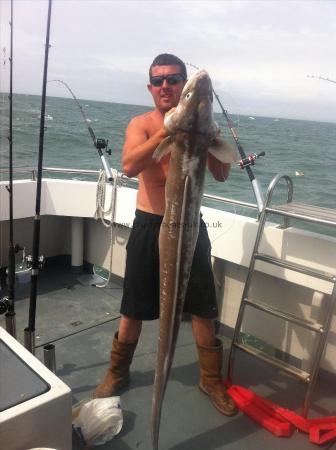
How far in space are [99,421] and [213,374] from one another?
3.04 feet

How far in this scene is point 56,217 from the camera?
544 centimetres

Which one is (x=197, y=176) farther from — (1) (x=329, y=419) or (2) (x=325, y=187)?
(2) (x=325, y=187)

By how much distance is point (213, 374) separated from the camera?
3.08m

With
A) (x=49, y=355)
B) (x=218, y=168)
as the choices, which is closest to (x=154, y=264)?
(x=218, y=168)

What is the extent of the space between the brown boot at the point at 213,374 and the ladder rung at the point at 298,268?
0.72 m

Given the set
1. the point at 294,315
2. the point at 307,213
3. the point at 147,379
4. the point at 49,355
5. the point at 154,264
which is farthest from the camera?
the point at 147,379

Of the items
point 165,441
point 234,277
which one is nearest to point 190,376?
point 165,441

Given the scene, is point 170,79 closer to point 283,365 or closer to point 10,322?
point 10,322

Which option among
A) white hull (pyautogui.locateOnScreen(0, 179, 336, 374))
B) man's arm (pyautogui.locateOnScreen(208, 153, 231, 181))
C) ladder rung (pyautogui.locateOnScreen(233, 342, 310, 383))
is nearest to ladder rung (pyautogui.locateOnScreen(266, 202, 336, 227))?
white hull (pyautogui.locateOnScreen(0, 179, 336, 374))

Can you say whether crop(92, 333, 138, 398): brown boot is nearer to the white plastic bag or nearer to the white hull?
the white plastic bag

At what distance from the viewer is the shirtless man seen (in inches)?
100

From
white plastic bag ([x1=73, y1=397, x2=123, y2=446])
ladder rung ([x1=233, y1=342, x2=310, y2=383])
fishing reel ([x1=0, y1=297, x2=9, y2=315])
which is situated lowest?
white plastic bag ([x1=73, y1=397, x2=123, y2=446])

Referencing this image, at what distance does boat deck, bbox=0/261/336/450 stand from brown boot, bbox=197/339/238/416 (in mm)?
83

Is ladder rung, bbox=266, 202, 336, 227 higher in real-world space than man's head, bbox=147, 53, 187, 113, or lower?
lower
